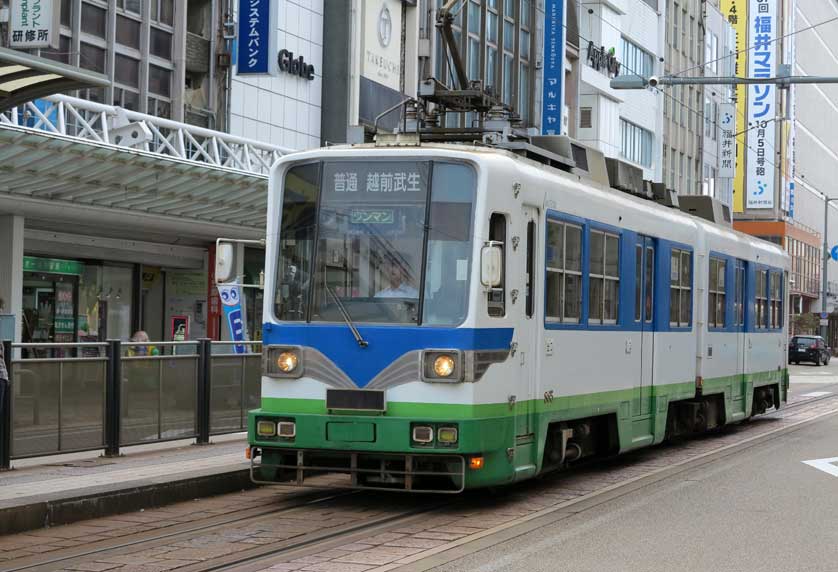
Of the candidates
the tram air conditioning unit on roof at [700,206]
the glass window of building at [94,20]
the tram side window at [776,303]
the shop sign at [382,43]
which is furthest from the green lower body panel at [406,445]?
the shop sign at [382,43]

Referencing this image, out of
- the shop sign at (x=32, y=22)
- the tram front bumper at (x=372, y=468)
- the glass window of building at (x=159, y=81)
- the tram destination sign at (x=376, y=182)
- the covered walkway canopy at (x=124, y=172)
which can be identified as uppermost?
the glass window of building at (x=159, y=81)

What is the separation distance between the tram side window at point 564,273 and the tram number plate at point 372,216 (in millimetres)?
1668

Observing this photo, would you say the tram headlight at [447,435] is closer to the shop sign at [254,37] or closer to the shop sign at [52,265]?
the shop sign at [52,265]

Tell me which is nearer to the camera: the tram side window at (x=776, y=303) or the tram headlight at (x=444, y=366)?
the tram headlight at (x=444, y=366)

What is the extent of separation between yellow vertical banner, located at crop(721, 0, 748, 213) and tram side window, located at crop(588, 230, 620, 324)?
208 ft

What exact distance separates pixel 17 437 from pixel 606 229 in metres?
5.82

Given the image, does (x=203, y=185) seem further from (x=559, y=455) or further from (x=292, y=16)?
(x=559, y=455)

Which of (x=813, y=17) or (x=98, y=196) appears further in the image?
(x=813, y=17)

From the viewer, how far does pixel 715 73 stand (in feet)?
239

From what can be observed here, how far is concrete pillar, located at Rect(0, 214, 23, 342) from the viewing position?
24141 mm

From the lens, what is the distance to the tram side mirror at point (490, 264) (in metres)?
10.7

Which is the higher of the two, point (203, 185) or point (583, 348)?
point (203, 185)

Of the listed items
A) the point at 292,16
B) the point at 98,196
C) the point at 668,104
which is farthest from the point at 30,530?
the point at 668,104

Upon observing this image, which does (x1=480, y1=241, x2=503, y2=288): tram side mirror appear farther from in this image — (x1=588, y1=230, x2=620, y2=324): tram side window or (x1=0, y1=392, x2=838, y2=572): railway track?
(x1=588, y1=230, x2=620, y2=324): tram side window
